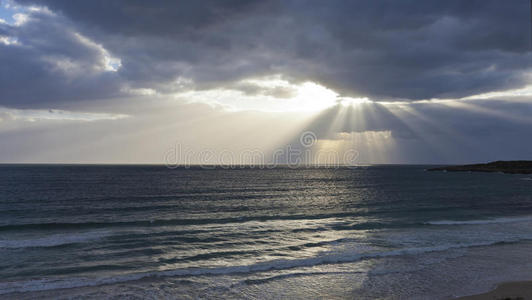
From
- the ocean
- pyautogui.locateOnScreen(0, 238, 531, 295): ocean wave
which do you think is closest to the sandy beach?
the ocean

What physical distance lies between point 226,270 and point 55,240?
47.9 feet

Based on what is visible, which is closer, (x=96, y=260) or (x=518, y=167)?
(x=96, y=260)

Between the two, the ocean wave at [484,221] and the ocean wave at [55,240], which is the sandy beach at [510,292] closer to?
the ocean wave at [484,221]

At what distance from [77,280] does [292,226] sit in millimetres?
18080

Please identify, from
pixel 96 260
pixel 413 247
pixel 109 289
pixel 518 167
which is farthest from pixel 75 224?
pixel 518 167

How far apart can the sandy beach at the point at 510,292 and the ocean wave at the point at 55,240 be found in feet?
78.4

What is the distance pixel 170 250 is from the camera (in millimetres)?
20906

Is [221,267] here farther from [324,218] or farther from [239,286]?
[324,218]

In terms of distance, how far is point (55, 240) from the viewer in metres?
23.4

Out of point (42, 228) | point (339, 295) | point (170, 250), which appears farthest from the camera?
point (42, 228)

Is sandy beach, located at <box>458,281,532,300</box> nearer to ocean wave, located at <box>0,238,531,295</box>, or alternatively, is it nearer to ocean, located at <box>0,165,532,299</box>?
ocean, located at <box>0,165,532,299</box>

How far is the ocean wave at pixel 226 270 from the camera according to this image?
578 inches

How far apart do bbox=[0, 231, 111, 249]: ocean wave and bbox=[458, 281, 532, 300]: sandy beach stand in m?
23.9

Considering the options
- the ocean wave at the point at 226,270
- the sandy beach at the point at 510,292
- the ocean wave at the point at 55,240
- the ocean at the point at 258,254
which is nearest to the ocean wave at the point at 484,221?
the ocean at the point at 258,254
